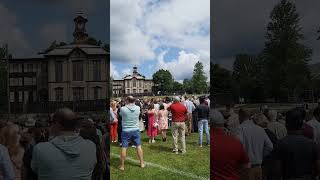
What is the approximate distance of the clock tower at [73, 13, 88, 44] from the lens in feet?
19.6

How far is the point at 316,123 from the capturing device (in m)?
7.05

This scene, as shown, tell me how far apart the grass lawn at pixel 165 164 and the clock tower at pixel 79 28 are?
3052 mm

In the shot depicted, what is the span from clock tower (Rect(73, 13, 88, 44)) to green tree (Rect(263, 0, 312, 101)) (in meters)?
3.14

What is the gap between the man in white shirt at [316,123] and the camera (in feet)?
22.3

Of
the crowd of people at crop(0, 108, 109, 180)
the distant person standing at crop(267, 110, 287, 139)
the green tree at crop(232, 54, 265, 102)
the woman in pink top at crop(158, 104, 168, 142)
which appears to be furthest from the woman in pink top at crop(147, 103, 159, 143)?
the crowd of people at crop(0, 108, 109, 180)

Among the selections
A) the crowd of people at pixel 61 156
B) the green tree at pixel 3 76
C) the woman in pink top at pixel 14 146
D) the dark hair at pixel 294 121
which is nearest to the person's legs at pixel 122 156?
the green tree at pixel 3 76

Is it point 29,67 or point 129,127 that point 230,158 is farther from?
point 129,127

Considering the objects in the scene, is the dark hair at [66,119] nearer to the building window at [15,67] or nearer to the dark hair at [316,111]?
the building window at [15,67]

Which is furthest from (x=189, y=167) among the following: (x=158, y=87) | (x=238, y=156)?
(x=158, y=87)

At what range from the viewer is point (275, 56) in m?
7.59

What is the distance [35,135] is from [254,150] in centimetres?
275

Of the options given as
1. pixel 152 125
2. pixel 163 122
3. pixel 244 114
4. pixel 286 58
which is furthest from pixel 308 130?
pixel 163 122

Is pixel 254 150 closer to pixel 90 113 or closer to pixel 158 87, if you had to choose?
pixel 90 113

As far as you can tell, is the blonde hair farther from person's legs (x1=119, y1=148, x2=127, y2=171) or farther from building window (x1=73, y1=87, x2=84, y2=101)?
person's legs (x1=119, y1=148, x2=127, y2=171)
